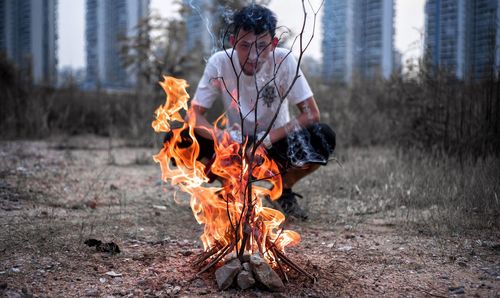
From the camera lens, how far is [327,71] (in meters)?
12.2

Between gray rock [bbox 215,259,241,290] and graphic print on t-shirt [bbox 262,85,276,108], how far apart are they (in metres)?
1.59

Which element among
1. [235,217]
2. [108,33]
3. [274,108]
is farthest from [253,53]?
[108,33]

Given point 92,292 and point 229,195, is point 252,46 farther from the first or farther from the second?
point 92,292

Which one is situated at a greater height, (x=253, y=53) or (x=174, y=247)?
(x=253, y=53)

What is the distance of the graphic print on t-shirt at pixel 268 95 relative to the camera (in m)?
3.56

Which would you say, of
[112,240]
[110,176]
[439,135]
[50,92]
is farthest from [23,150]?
Answer: [439,135]

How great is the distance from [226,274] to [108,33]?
14.8 meters

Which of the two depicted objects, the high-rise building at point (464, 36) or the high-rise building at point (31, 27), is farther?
the high-rise building at point (31, 27)

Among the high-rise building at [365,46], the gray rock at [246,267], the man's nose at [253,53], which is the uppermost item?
the high-rise building at [365,46]

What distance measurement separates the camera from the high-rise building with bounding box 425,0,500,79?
542 cm

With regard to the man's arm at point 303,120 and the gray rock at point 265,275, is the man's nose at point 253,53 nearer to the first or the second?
the man's arm at point 303,120

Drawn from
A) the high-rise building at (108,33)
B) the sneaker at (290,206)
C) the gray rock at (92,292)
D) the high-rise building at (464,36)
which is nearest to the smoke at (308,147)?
the sneaker at (290,206)

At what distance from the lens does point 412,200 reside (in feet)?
13.7

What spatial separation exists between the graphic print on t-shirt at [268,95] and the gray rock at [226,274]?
1.59 m
